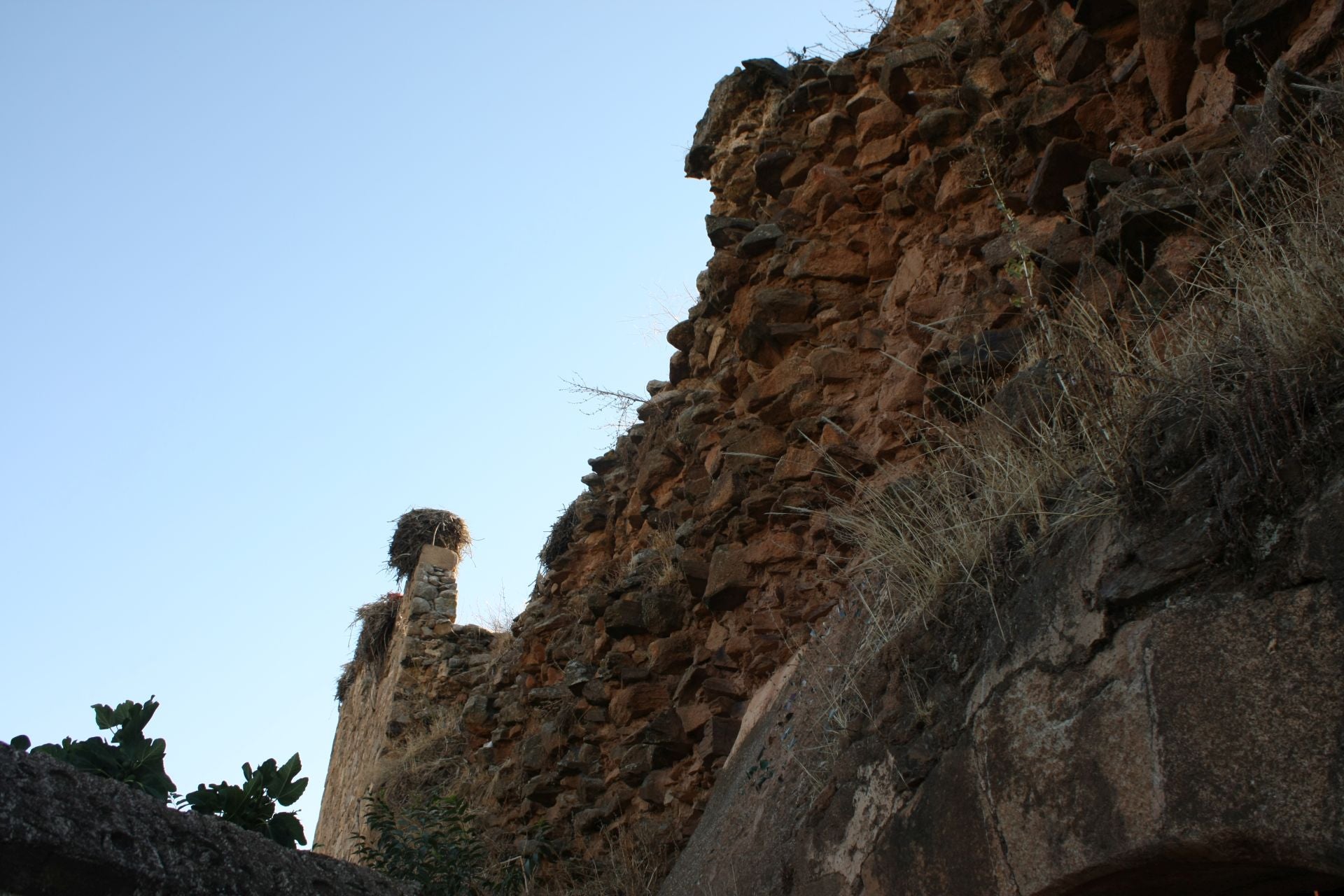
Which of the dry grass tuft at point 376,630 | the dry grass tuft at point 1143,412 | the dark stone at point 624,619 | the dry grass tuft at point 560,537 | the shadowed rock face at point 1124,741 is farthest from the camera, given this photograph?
the dry grass tuft at point 376,630

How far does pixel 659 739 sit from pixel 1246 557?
3612mm

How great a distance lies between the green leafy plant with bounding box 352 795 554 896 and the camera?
517 cm

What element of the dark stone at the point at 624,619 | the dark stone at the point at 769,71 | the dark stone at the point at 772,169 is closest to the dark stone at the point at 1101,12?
the dark stone at the point at 772,169

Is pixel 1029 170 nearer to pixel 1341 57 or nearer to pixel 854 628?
pixel 1341 57

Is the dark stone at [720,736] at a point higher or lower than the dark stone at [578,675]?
lower

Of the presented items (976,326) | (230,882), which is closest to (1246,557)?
(230,882)

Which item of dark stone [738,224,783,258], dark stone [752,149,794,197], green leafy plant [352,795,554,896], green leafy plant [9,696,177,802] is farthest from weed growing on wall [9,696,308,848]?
dark stone [752,149,794,197]

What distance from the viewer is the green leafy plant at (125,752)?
109 inches

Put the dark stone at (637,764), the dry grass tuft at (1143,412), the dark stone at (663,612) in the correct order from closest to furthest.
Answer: the dry grass tuft at (1143,412), the dark stone at (637,764), the dark stone at (663,612)

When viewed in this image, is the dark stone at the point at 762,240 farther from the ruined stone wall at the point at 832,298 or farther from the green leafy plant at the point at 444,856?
the green leafy plant at the point at 444,856

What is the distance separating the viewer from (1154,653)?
2.10 meters

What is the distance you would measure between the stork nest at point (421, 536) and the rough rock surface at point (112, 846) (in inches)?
402

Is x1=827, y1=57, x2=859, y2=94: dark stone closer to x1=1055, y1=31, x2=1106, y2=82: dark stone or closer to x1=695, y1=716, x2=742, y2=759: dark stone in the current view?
x1=1055, y1=31, x2=1106, y2=82: dark stone

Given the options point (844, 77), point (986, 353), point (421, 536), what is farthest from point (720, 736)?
point (421, 536)
